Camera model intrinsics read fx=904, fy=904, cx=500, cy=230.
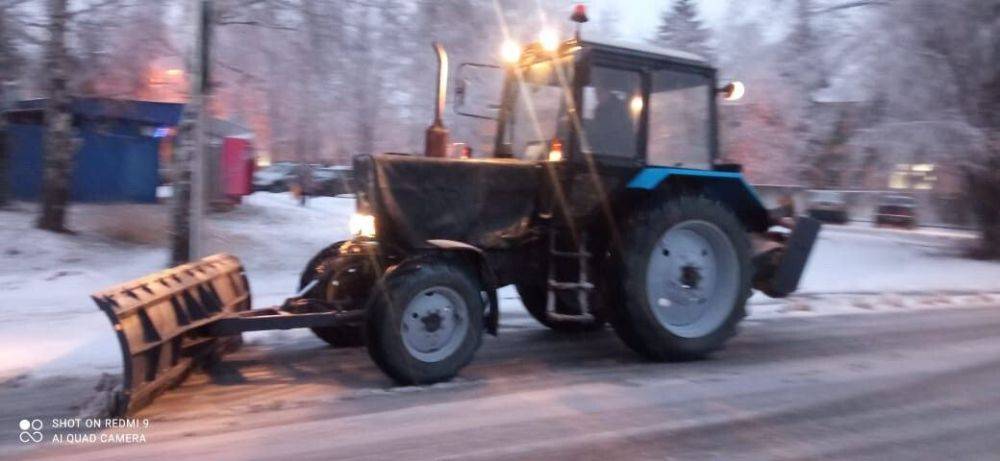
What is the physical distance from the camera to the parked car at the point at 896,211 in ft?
88.7

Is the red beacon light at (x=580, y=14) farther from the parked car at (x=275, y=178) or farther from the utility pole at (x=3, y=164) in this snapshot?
the parked car at (x=275, y=178)

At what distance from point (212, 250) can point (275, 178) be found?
1901 cm

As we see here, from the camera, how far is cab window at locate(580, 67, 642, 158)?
771 centimetres

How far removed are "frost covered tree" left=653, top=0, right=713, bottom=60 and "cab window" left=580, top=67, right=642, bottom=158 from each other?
1363 cm

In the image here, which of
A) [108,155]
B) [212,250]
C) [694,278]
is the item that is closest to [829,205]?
[212,250]

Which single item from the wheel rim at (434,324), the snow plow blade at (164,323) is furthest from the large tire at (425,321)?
the snow plow blade at (164,323)

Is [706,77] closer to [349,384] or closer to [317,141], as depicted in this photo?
[349,384]

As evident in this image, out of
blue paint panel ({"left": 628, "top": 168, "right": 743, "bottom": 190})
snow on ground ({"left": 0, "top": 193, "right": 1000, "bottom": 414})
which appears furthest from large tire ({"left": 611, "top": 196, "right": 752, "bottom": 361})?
snow on ground ({"left": 0, "top": 193, "right": 1000, "bottom": 414})

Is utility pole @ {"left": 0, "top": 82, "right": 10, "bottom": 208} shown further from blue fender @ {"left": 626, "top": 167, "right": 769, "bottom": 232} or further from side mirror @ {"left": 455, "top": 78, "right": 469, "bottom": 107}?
blue fender @ {"left": 626, "top": 167, "right": 769, "bottom": 232}

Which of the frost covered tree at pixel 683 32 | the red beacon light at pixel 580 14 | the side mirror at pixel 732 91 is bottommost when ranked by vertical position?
the side mirror at pixel 732 91

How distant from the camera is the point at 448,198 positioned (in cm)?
713

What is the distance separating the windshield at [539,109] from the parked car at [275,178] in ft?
80.5

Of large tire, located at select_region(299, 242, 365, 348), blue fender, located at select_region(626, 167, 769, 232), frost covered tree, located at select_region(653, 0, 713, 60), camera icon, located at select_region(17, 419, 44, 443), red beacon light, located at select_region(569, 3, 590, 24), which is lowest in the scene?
camera icon, located at select_region(17, 419, 44, 443)

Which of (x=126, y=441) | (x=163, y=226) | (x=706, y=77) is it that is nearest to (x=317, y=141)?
(x=163, y=226)
